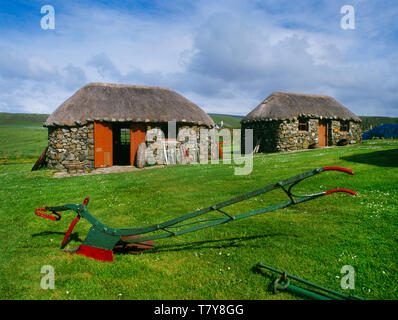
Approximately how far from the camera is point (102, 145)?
18.8 m

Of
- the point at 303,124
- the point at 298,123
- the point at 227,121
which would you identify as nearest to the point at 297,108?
the point at 298,123

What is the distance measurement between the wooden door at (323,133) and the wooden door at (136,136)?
18.0 m

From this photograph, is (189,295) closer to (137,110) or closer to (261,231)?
(261,231)

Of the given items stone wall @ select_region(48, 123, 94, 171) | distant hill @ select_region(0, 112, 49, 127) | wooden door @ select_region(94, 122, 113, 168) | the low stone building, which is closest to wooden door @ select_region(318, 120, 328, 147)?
the low stone building

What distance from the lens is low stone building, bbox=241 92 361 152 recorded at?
82.8ft

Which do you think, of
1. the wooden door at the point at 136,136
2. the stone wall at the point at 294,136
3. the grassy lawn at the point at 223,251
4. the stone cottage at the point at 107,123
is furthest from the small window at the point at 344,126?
the grassy lawn at the point at 223,251

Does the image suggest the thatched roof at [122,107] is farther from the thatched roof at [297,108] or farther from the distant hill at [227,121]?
the distant hill at [227,121]

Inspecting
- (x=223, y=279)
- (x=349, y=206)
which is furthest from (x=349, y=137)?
(x=223, y=279)

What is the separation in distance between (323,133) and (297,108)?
4.19 m

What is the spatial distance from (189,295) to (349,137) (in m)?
30.4

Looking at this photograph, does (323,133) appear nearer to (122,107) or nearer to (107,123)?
(122,107)

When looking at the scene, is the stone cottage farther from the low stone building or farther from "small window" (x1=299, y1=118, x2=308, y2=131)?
"small window" (x1=299, y1=118, x2=308, y2=131)

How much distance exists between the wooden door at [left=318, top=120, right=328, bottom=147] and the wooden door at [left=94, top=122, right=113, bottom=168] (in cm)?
2029

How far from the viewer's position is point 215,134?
22.8 m
